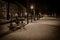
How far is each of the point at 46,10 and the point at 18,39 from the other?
94.7 m

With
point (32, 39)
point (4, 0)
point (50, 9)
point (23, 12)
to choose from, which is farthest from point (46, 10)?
point (32, 39)

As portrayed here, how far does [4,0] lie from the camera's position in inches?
1710

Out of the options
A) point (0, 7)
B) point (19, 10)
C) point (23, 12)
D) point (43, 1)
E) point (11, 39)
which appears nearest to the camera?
point (11, 39)

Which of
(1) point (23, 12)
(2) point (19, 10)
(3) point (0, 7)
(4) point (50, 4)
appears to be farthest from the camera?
(4) point (50, 4)


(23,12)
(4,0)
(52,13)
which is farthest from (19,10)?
(52,13)

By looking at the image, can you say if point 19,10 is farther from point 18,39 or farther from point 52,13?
point 52,13

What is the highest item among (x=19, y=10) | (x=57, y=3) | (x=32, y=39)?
(x=57, y=3)

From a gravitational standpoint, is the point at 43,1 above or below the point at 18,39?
above

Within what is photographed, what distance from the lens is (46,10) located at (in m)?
104

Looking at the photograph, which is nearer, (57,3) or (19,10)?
(19,10)

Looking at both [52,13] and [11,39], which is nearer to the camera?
[11,39]

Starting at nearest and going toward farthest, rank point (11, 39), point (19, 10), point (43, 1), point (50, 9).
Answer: point (11, 39) → point (19, 10) → point (43, 1) → point (50, 9)

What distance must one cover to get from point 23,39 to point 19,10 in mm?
43010

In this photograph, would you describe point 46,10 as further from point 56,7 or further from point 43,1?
point 43,1
